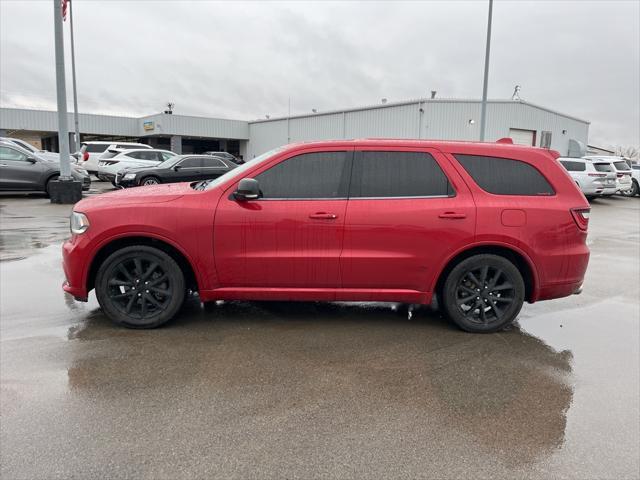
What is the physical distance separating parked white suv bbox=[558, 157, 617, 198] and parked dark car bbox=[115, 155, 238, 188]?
1377 cm

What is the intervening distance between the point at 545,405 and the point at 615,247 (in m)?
7.90

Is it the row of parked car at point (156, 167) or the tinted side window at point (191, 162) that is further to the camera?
the tinted side window at point (191, 162)

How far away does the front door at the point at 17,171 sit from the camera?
14523 millimetres

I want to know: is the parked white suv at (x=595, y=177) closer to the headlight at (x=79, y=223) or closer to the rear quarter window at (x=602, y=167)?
the rear quarter window at (x=602, y=167)

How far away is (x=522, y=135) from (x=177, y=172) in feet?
86.7

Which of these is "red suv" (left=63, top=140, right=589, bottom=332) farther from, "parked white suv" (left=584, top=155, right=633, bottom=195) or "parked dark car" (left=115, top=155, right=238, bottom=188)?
"parked white suv" (left=584, top=155, right=633, bottom=195)

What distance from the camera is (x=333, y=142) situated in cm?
451

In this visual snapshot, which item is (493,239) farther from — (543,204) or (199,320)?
(199,320)

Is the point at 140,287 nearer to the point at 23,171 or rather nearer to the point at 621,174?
the point at 23,171

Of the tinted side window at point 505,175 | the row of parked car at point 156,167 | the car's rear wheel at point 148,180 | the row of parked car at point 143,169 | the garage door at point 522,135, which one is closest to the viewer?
the tinted side window at point 505,175

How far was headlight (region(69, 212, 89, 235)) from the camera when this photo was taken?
423cm

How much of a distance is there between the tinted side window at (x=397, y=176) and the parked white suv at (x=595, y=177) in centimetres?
1729

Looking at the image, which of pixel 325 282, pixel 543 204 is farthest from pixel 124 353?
pixel 543 204

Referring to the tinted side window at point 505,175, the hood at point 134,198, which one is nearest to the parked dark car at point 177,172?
the hood at point 134,198
